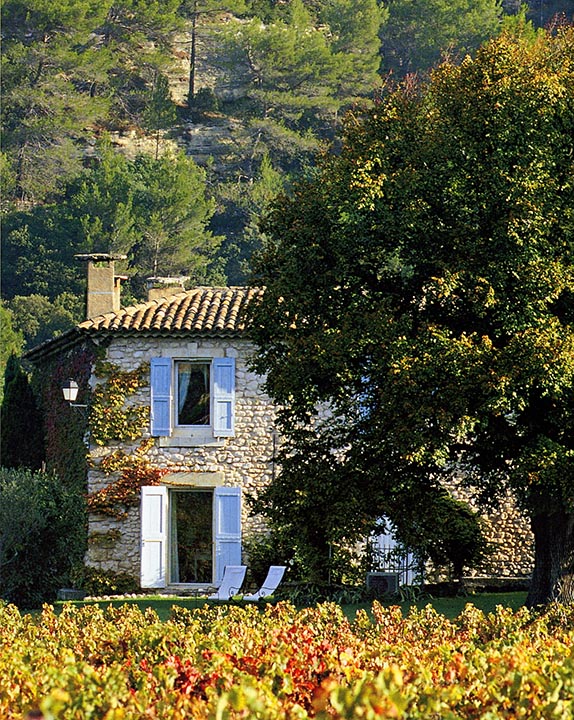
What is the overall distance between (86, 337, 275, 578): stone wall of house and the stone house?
0.02m

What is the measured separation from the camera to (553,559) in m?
15.7

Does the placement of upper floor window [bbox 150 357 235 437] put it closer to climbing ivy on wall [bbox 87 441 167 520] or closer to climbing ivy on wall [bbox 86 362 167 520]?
climbing ivy on wall [bbox 86 362 167 520]

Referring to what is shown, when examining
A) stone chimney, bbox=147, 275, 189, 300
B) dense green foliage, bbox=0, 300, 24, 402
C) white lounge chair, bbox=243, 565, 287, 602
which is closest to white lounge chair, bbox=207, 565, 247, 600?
white lounge chair, bbox=243, 565, 287, 602

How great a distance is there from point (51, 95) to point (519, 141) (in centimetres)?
4684

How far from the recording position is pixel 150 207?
167ft

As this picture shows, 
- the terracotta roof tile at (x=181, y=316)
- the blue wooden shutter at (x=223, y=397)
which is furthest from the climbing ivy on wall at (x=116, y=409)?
the blue wooden shutter at (x=223, y=397)

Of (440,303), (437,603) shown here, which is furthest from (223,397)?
(440,303)

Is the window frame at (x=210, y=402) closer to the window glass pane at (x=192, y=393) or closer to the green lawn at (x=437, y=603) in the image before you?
the window glass pane at (x=192, y=393)

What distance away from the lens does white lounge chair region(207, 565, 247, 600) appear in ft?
69.3

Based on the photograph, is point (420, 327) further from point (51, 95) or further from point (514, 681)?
point (51, 95)

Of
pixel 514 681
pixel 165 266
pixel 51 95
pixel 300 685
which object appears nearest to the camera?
pixel 514 681

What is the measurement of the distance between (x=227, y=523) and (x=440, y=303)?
8798mm

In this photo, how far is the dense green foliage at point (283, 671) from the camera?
5070 mm

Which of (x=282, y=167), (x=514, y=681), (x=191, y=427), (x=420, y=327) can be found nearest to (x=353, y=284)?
(x=420, y=327)
